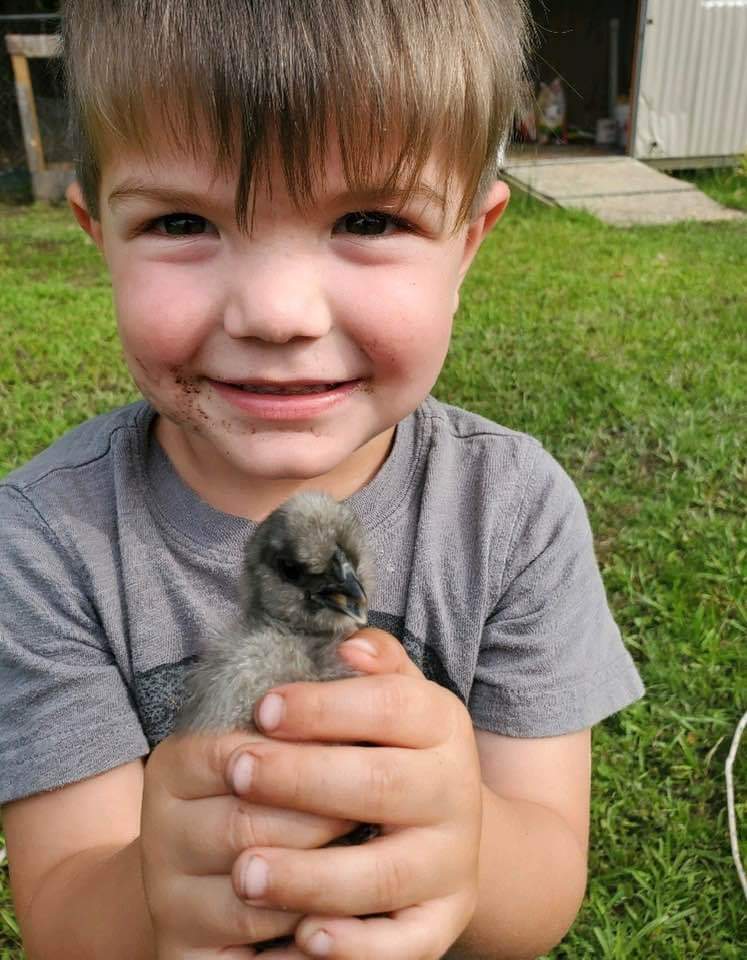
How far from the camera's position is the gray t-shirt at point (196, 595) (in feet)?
5.87

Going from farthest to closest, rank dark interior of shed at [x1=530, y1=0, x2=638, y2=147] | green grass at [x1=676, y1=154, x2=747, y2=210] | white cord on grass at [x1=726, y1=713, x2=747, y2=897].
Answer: dark interior of shed at [x1=530, y1=0, x2=638, y2=147], green grass at [x1=676, y1=154, x2=747, y2=210], white cord on grass at [x1=726, y1=713, x2=747, y2=897]

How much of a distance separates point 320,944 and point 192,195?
1107 mm

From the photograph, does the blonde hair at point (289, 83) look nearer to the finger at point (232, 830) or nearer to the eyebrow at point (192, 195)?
the eyebrow at point (192, 195)

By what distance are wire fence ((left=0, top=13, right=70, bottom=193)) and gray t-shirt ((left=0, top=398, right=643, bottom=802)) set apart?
891 centimetres

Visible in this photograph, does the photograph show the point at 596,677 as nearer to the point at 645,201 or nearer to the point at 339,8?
the point at 339,8

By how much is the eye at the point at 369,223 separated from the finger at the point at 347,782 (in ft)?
2.72

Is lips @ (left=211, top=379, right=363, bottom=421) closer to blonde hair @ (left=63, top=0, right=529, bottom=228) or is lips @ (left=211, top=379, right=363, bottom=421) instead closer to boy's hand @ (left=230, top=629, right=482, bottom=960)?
blonde hair @ (left=63, top=0, right=529, bottom=228)

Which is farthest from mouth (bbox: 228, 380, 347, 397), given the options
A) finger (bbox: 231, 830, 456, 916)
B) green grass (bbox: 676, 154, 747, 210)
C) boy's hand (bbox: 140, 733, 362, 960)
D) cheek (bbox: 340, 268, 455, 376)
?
green grass (bbox: 676, 154, 747, 210)

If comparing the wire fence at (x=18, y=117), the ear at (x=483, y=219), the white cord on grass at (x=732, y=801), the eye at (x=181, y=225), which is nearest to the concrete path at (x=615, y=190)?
the wire fence at (x=18, y=117)

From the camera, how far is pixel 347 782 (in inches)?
50.4

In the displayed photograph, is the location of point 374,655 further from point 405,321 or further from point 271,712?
point 405,321

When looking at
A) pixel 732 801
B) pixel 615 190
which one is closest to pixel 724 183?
pixel 615 190

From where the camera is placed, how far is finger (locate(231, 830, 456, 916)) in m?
1.25

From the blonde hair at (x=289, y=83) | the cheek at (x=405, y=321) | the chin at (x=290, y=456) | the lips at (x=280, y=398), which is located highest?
the blonde hair at (x=289, y=83)
